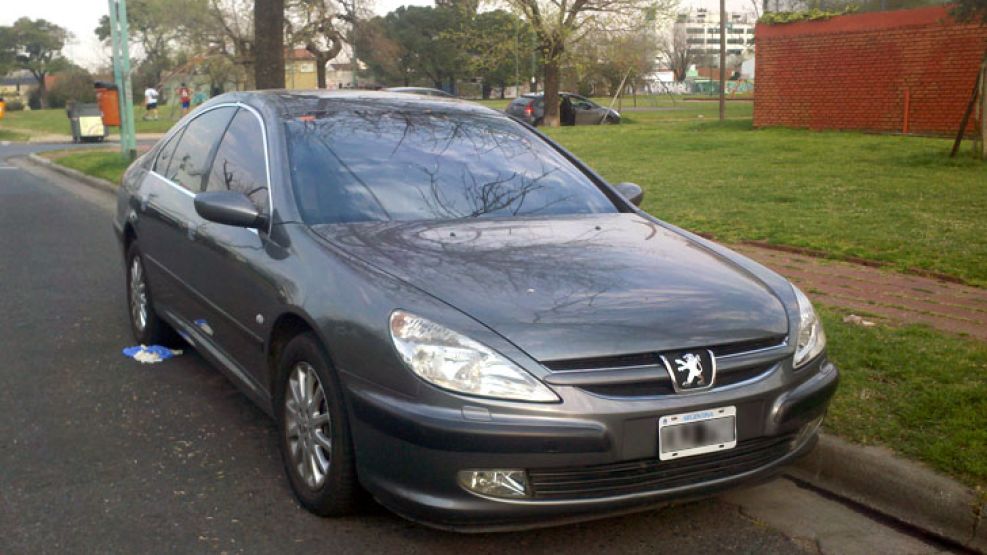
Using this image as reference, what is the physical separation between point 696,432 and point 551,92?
89.6 feet

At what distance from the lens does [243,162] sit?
4758 millimetres

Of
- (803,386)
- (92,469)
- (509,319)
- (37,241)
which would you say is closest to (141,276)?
(92,469)

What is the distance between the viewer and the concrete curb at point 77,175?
622 inches

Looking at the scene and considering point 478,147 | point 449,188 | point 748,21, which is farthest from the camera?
point 748,21

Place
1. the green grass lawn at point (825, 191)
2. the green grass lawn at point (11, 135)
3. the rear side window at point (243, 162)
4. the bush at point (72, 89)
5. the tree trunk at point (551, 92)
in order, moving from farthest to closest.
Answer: the bush at point (72, 89) → the green grass lawn at point (11, 135) → the tree trunk at point (551, 92) → the green grass lawn at point (825, 191) → the rear side window at point (243, 162)

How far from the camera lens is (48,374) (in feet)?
18.4

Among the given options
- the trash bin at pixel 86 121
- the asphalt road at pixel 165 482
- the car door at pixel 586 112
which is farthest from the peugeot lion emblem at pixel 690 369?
the car door at pixel 586 112

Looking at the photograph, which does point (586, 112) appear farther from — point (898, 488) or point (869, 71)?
point (898, 488)

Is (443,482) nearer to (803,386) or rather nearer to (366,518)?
(366,518)

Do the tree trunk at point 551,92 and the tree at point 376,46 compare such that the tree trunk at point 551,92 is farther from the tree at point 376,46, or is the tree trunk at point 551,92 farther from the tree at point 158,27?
the tree at point 158,27

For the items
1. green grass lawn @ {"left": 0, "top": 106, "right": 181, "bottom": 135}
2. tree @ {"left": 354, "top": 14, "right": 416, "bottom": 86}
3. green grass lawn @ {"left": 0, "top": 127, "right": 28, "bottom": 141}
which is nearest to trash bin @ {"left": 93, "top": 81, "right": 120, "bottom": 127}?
green grass lawn @ {"left": 0, "top": 106, "right": 181, "bottom": 135}

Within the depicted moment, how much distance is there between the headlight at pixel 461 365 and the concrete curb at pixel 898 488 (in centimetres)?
157

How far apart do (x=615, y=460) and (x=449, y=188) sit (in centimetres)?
175

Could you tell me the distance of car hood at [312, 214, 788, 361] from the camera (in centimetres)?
325
